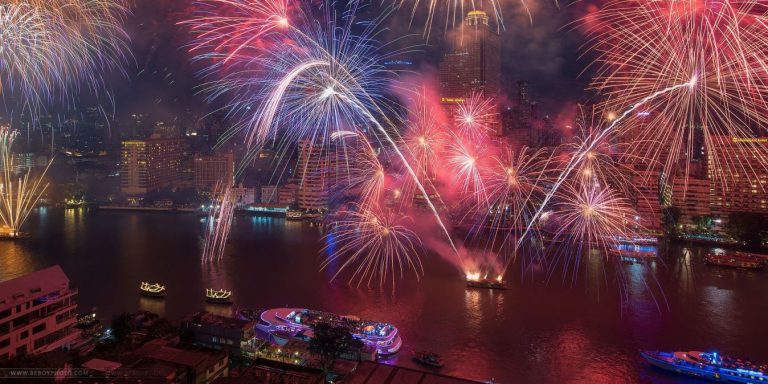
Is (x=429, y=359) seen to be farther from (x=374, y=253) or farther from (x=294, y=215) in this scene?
(x=294, y=215)

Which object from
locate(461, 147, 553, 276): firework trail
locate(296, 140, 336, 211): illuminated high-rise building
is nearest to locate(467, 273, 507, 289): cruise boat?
locate(461, 147, 553, 276): firework trail

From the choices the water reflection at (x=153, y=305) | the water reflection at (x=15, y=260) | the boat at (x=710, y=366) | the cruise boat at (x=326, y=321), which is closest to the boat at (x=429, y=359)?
the cruise boat at (x=326, y=321)

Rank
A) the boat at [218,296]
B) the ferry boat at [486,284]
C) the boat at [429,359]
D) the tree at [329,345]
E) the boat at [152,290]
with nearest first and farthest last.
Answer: the tree at [329,345], the boat at [429,359], the boat at [218,296], the boat at [152,290], the ferry boat at [486,284]

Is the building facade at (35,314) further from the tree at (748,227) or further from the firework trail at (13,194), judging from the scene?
the tree at (748,227)

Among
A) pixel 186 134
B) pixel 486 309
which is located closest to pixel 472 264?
pixel 486 309

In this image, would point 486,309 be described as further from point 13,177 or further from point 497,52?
point 13,177

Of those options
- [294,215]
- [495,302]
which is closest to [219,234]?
[294,215]
